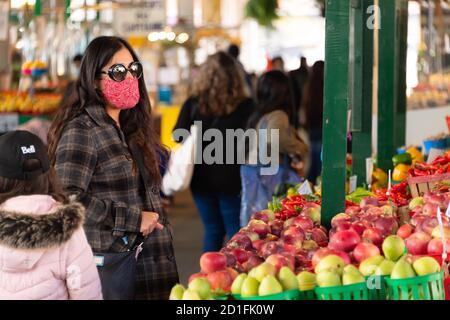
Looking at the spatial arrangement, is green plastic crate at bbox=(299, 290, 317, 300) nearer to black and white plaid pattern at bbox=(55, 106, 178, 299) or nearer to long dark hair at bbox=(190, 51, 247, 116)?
black and white plaid pattern at bbox=(55, 106, 178, 299)

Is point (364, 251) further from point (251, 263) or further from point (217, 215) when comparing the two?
point (217, 215)

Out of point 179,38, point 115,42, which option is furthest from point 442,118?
point 179,38

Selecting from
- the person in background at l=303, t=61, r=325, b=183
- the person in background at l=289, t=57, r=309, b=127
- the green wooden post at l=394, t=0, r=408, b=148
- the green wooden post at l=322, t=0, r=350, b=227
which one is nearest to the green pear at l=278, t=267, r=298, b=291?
the green wooden post at l=322, t=0, r=350, b=227

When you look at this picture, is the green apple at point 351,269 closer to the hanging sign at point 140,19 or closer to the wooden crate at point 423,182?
the wooden crate at point 423,182

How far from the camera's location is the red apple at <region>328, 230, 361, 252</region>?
153 inches

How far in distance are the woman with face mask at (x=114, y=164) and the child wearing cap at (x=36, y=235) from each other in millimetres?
947

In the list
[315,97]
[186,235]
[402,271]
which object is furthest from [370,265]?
[186,235]

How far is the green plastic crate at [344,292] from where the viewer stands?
10.8ft

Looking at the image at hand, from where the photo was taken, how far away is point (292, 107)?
817cm

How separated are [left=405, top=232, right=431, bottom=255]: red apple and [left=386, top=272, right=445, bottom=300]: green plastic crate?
539mm

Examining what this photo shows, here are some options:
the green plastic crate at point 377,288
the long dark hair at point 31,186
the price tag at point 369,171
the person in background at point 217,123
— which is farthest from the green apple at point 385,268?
the person in background at point 217,123

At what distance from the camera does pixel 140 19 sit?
535 inches
